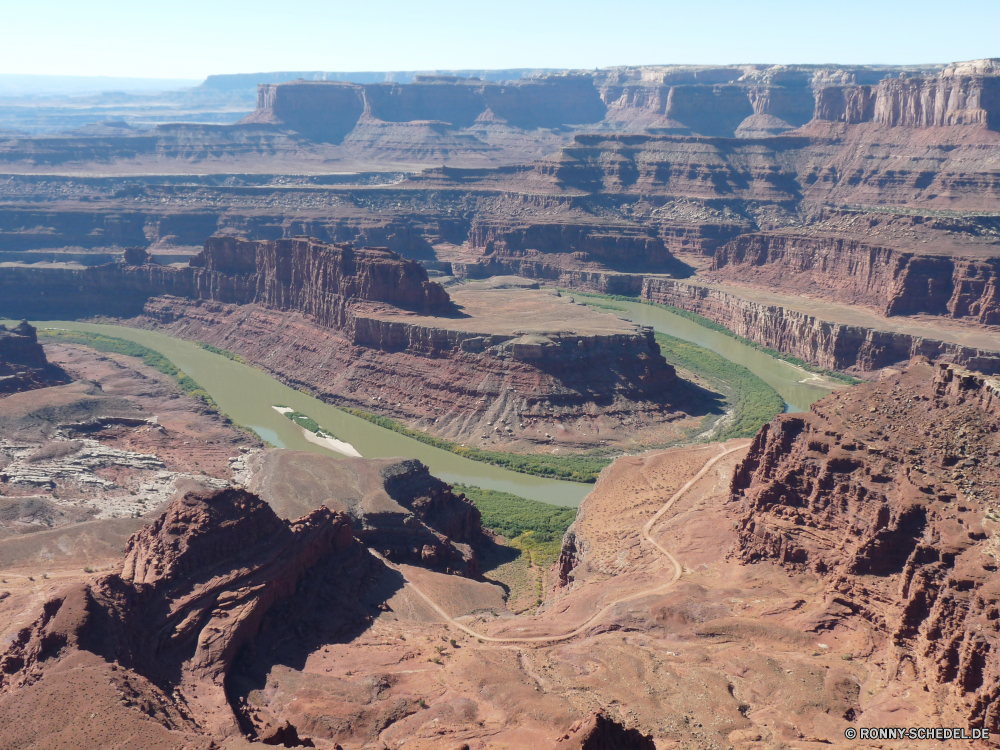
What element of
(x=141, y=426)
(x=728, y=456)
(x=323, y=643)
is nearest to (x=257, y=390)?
(x=141, y=426)

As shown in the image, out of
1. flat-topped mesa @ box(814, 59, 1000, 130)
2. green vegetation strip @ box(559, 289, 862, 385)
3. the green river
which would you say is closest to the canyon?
green vegetation strip @ box(559, 289, 862, 385)

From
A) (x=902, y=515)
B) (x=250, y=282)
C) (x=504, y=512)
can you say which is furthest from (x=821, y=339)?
(x=902, y=515)

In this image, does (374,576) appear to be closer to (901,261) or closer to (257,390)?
(257,390)

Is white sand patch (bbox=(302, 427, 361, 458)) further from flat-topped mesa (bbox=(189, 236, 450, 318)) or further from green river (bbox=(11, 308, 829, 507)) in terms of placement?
flat-topped mesa (bbox=(189, 236, 450, 318))

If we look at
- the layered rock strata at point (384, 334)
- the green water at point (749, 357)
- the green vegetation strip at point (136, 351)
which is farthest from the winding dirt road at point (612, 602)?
the green vegetation strip at point (136, 351)

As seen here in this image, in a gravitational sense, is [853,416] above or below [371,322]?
above

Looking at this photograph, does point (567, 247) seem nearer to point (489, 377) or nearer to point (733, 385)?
point (733, 385)
